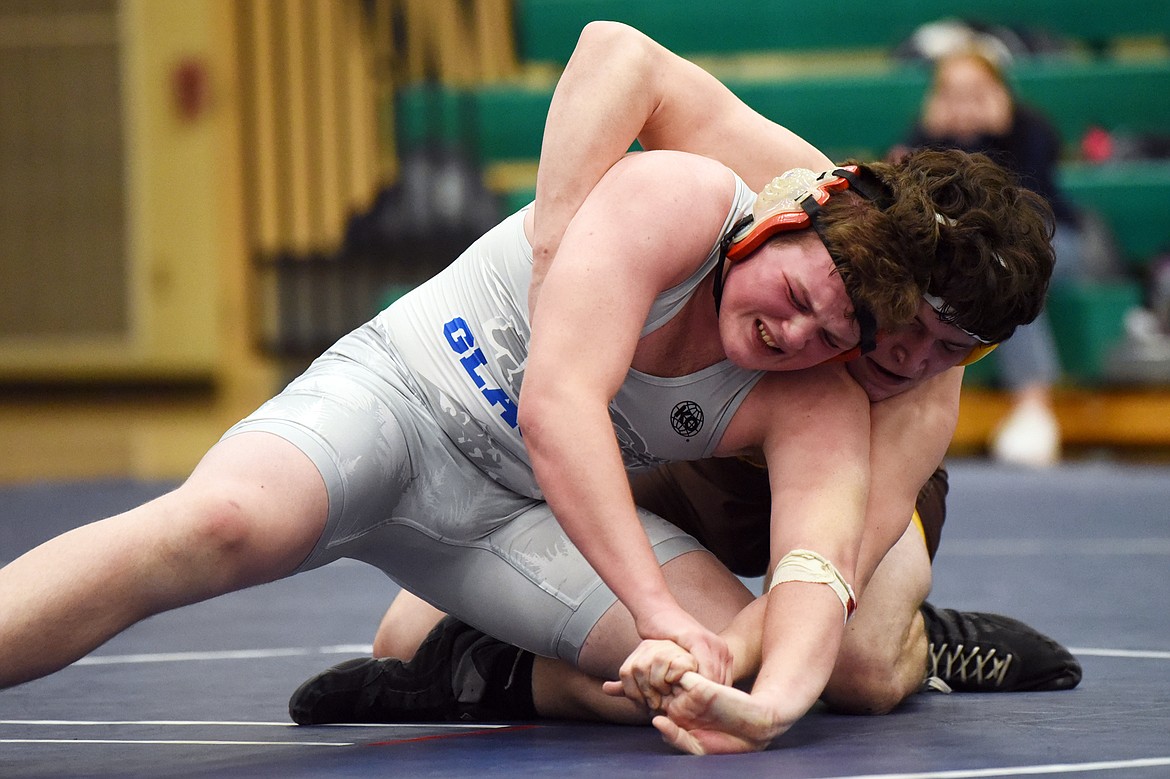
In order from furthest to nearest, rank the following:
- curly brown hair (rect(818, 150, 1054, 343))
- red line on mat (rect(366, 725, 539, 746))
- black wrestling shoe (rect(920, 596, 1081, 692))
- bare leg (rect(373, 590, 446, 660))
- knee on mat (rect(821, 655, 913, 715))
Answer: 1. bare leg (rect(373, 590, 446, 660))
2. black wrestling shoe (rect(920, 596, 1081, 692))
3. knee on mat (rect(821, 655, 913, 715))
4. red line on mat (rect(366, 725, 539, 746))
5. curly brown hair (rect(818, 150, 1054, 343))

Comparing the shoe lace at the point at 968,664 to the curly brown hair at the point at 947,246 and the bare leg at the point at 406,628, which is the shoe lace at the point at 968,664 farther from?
the bare leg at the point at 406,628

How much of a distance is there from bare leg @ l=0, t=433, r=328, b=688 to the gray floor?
0.48ft

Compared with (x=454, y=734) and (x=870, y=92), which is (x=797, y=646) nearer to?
(x=454, y=734)

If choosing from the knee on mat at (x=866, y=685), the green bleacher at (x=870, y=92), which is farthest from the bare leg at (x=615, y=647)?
the green bleacher at (x=870, y=92)

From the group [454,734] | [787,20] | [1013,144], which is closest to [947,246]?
[454,734]

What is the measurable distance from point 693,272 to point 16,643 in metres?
0.81

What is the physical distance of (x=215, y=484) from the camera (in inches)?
68.6

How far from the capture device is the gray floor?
1647mm

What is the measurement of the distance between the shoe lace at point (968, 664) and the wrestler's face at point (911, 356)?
0.40 metres

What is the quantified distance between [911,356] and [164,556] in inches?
33.3

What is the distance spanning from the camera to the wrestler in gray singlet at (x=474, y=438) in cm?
190

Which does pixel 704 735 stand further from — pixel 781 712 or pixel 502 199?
pixel 502 199

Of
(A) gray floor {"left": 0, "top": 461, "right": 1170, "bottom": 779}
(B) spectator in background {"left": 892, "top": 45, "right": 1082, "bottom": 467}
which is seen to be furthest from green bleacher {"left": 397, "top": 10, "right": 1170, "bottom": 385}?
(A) gray floor {"left": 0, "top": 461, "right": 1170, "bottom": 779}

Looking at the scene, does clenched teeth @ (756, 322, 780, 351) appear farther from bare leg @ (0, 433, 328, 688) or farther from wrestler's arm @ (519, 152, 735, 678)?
bare leg @ (0, 433, 328, 688)
